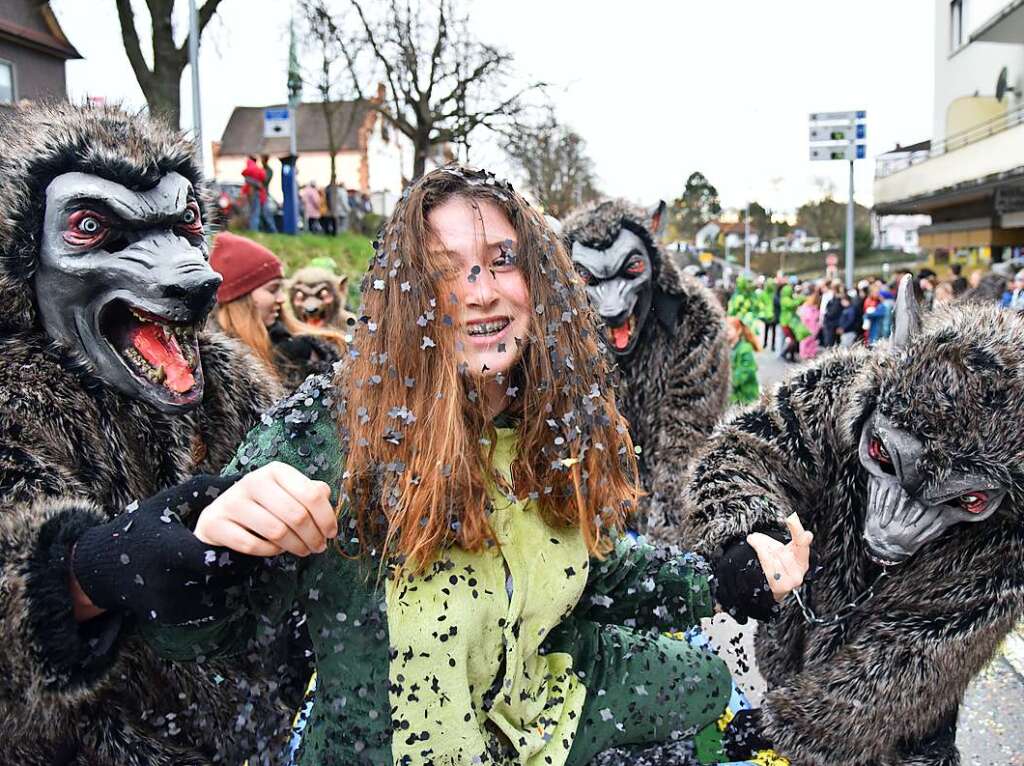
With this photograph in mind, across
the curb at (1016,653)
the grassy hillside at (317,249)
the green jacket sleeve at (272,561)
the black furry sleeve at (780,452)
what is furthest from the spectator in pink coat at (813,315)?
the green jacket sleeve at (272,561)

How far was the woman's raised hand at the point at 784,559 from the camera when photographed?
5.86 feet

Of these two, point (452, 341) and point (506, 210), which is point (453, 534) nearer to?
point (452, 341)

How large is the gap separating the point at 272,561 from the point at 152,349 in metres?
0.77

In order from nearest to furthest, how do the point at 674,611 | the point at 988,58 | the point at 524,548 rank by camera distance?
the point at 524,548 < the point at 674,611 < the point at 988,58

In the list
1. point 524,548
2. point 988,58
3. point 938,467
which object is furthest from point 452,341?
point 988,58

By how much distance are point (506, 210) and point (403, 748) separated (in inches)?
36.4

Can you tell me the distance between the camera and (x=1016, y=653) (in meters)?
4.30

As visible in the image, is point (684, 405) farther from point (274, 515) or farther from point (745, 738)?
point (274, 515)

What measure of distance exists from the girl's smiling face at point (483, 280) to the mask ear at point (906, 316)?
1.12 m

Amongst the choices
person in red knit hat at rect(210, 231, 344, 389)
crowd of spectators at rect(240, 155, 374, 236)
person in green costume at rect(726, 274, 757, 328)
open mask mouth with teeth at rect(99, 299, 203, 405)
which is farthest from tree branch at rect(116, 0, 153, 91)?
open mask mouth with teeth at rect(99, 299, 203, 405)

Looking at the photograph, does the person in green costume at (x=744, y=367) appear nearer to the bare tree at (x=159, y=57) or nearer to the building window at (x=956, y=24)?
the bare tree at (x=159, y=57)

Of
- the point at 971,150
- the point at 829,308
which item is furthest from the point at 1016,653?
the point at 971,150

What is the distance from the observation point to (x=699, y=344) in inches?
151

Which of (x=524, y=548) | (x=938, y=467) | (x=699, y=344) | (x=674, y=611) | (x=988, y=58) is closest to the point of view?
(x=524, y=548)
